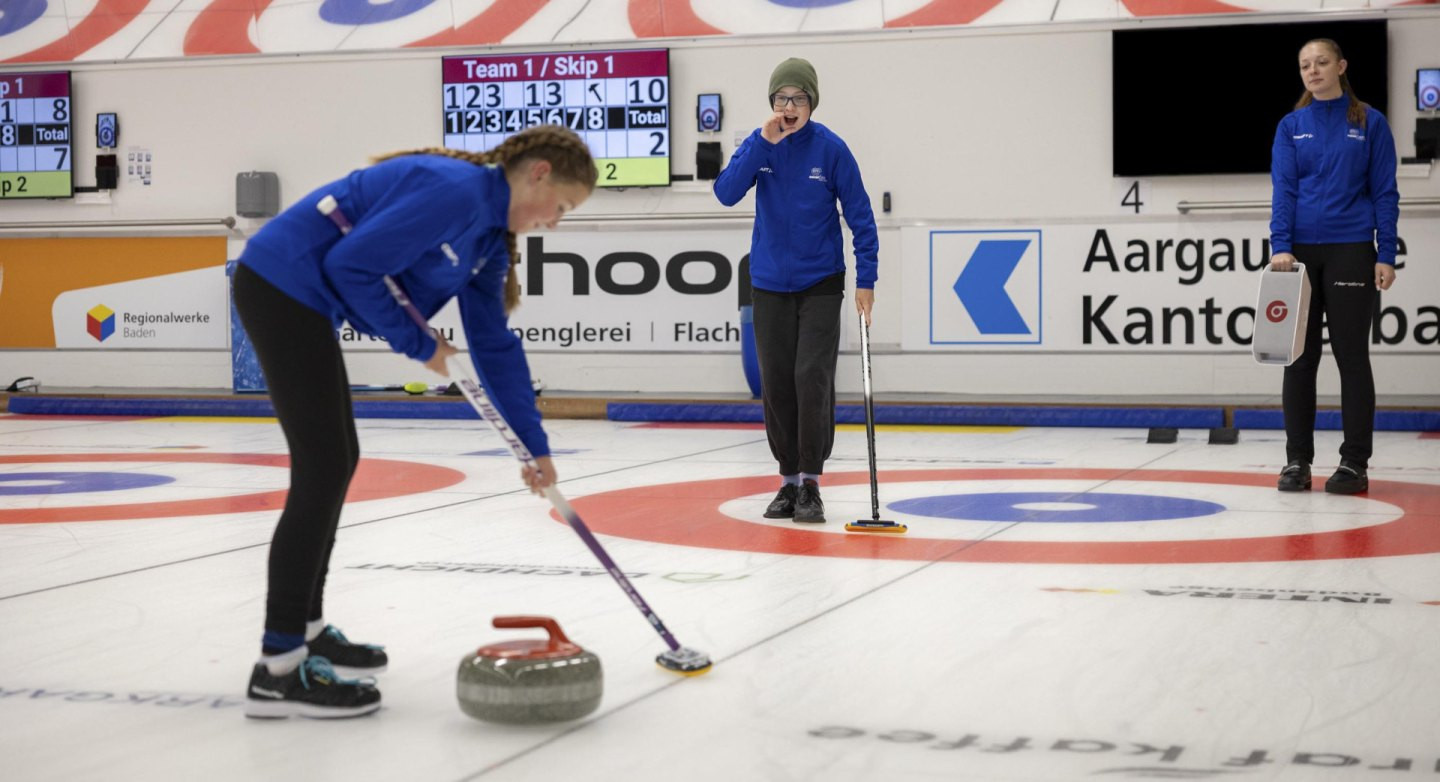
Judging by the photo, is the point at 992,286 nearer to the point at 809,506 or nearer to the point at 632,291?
the point at 632,291

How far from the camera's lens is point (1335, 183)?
644 centimetres

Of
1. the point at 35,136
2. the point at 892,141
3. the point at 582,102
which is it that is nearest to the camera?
the point at 892,141

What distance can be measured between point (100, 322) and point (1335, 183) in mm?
10211

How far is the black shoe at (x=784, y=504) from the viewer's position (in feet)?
19.2

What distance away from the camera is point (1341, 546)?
197 inches

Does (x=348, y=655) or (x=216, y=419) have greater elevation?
(x=348, y=655)

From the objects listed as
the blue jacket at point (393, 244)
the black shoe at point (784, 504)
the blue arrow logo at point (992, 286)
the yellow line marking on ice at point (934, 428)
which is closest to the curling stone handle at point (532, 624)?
the blue jacket at point (393, 244)

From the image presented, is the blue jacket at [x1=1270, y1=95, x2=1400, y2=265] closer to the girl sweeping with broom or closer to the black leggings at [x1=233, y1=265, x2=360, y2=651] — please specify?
the girl sweeping with broom

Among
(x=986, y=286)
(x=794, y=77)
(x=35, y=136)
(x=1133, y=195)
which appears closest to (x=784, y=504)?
(x=794, y=77)

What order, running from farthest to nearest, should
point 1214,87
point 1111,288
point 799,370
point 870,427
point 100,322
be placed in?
point 100,322 → point 1111,288 → point 1214,87 → point 799,370 → point 870,427

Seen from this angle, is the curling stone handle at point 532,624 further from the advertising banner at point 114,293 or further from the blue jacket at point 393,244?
the advertising banner at point 114,293

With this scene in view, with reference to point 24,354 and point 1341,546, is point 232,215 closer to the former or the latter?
point 24,354

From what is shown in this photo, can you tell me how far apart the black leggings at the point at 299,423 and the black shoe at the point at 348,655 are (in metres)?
0.25

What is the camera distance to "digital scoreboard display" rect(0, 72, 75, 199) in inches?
506
